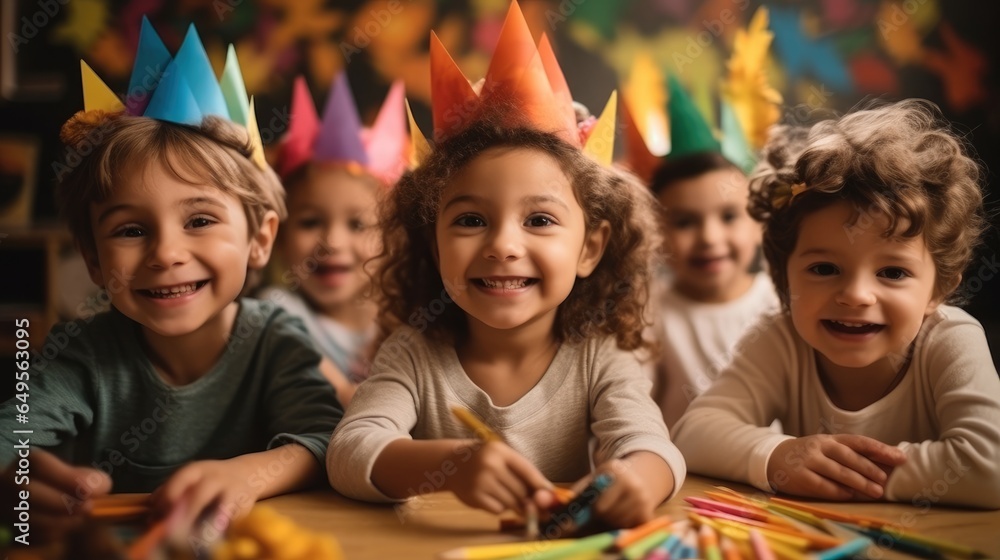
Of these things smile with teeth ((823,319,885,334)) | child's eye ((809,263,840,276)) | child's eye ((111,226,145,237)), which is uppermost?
child's eye ((809,263,840,276))

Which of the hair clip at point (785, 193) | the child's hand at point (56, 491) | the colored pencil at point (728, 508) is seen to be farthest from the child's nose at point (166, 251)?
the hair clip at point (785, 193)

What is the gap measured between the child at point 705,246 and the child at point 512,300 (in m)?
0.58

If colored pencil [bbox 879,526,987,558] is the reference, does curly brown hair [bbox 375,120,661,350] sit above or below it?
above

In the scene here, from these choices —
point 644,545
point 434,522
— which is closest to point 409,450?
point 434,522

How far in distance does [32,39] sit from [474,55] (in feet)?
5.71

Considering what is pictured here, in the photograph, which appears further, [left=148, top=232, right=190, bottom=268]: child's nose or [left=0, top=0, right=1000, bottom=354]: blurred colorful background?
[left=0, top=0, right=1000, bottom=354]: blurred colorful background

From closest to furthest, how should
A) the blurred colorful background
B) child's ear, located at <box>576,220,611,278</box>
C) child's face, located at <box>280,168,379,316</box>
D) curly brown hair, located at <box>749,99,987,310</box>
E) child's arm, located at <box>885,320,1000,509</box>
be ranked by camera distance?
child's arm, located at <box>885,320,1000,509</box>, curly brown hair, located at <box>749,99,987,310</box>, child's ear, located at <box>576,220,611,278</box>, child's face, located at <box>280,168,379,316</box>, the blurred colorful background

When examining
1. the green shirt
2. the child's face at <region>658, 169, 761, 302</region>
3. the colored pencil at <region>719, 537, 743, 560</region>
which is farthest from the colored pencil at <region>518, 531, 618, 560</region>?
the child's face at <region>658, 169, 761, 302</region>

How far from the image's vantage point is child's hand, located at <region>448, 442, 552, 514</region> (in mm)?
885

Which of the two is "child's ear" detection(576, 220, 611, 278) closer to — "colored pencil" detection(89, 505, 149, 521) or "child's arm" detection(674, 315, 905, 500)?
"child's arm" detection(674, 315, 905, 500)

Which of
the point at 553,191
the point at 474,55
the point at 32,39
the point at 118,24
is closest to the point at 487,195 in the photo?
the point at 553,191

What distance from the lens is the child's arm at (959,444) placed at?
1.00 m

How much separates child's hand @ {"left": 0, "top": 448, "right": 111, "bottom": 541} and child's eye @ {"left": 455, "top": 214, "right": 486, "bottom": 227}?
526 millimetres

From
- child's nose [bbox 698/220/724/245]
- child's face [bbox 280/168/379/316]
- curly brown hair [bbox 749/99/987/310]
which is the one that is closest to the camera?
curly brown hair [bbox 749/99/987/310]
